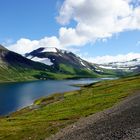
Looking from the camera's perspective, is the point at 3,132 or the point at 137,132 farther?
the point at 3,132

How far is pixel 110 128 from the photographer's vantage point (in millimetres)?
45594

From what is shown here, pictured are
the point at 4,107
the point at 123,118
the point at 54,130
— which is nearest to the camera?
the point at 123,118

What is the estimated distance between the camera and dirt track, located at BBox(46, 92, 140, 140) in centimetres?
4050

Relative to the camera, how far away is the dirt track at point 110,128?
40.5 m

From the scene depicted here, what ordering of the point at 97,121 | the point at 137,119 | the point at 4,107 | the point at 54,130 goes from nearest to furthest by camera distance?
the point at 137,119 < the point at 97,121 < the point at 54,130 < the point at 4,107

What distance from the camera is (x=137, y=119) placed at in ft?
149

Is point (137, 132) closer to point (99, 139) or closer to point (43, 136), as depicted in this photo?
point (99, 139)

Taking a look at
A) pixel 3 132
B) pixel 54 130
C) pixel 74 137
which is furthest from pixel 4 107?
pixel 74 137

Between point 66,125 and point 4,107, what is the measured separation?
107148mm

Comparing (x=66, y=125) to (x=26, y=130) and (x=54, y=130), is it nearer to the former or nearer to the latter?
(x=54, y=130)

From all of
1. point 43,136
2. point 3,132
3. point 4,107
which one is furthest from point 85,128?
point 4,107

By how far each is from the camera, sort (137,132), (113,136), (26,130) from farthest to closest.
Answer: (26,130)
(113,136)
(137,132)

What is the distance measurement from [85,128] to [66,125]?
9395 mm

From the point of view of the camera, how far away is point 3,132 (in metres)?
64.8
